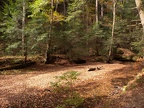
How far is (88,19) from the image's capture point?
30047mm

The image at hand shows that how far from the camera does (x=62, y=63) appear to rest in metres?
18.7

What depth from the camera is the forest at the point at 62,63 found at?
7951 millimetres

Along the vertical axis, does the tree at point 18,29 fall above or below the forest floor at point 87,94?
above

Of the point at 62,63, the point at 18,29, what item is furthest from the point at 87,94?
the point at 18,29

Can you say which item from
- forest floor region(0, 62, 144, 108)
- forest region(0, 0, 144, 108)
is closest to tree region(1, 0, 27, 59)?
forest region(0, 0, 144, 108)

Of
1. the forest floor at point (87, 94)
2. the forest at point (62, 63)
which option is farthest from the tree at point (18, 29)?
the forest floor at point (87, 94)

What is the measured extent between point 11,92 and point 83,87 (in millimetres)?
3654

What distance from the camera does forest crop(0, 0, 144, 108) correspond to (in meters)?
7.95

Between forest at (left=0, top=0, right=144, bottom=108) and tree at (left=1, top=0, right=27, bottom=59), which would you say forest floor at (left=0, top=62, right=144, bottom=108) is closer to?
forest at (left=0, top=0, right=144, bottom=108)

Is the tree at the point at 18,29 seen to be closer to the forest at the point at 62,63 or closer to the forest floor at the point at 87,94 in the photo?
the forest at the point at 62,63

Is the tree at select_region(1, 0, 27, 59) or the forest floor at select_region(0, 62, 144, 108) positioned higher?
the tree at select_region(1, 0, 27, 59)

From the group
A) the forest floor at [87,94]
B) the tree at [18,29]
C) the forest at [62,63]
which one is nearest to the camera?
the forest floor at [87,94]

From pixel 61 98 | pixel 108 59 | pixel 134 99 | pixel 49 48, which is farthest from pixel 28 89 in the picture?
pixel 108 59

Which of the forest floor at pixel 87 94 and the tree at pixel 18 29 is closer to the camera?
the forest floor at pixel 87 94
